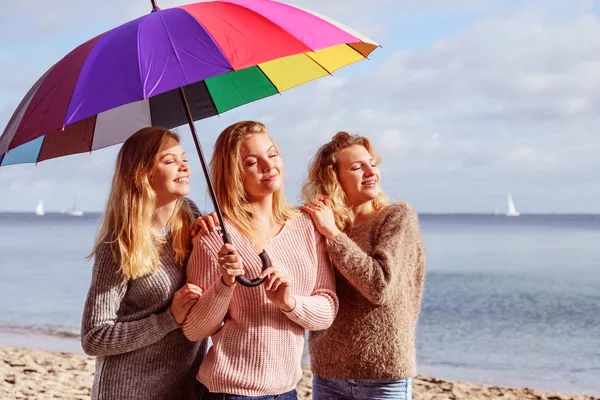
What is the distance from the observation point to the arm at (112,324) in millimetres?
2973

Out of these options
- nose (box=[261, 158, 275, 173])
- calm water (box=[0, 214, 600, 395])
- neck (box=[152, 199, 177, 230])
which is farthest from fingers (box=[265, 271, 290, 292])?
calm water (box=[0, 214, 600, 395])

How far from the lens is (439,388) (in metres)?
8.34

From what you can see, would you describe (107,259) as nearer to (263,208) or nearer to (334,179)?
(263,208)

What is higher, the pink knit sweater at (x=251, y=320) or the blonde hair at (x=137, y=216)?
the blonde hair at (x=137, y=216)

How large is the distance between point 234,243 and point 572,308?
13.4 m

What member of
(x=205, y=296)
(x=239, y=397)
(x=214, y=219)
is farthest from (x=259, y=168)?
(x=239, y=397)

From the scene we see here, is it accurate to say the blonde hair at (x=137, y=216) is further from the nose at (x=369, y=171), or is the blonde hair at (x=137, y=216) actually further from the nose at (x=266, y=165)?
the nose at (x=369, y=171)

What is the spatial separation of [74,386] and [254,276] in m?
5.94

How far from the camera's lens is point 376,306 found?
132 inches

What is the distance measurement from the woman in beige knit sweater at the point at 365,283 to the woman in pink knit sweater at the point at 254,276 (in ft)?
0.48

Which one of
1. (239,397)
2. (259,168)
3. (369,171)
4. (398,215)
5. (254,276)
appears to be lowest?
(239,397)

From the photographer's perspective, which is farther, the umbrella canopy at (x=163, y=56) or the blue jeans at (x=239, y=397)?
the blue jeans at (x=239, y=397)

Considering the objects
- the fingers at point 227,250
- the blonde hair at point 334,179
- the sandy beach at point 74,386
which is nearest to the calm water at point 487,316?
the sandy beach at point 74,386

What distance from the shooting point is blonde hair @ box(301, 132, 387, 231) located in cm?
353
